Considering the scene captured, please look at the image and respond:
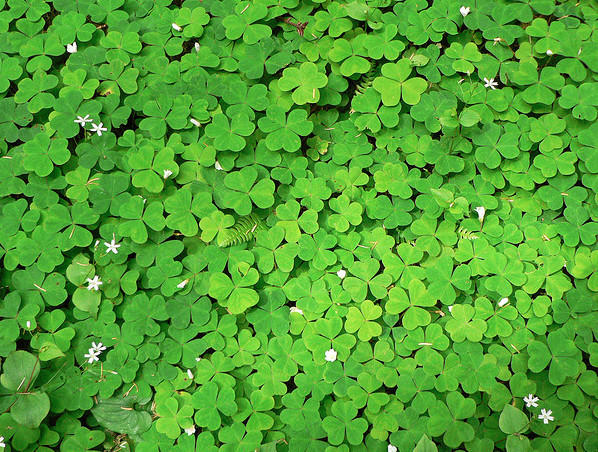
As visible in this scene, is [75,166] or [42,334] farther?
[75,166]

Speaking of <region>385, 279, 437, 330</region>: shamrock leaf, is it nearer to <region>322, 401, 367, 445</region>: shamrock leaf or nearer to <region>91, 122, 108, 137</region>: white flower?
<region>322, 401, 367, 445</region>: shamrock leaf

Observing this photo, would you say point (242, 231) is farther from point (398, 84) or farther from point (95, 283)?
point (398, 84)

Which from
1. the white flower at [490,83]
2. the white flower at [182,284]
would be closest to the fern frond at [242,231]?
the white flower at [182,284]

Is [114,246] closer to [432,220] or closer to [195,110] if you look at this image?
[195,110]

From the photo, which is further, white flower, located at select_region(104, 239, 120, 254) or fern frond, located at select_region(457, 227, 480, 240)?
fern frond, located at select_region(457, 227, 480, 240)

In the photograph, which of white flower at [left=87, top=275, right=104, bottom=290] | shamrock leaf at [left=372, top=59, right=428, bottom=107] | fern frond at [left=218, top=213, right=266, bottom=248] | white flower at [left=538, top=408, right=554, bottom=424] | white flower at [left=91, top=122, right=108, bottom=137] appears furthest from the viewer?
shamrock leaf at [left=372, top=59, right=428, bottom=107]

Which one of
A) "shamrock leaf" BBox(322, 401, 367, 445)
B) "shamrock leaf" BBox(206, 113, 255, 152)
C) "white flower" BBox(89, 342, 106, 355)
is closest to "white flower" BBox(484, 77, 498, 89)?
"shamrock leaf" BBox(206, 113, 255, 152)

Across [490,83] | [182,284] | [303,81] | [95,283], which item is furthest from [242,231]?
[490,83]

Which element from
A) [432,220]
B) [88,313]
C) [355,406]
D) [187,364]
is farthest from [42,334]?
[432,220]
